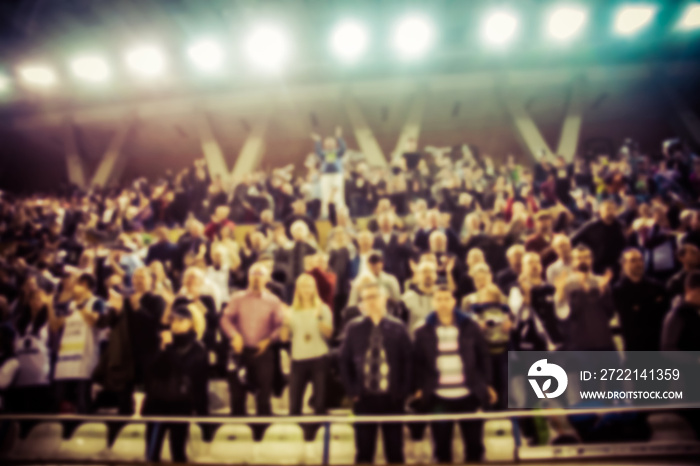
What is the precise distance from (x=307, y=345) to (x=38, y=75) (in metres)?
15.9

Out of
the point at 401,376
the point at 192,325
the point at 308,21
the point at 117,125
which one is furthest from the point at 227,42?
the point at 401,376

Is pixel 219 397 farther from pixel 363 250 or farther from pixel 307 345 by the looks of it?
pixel 363 250

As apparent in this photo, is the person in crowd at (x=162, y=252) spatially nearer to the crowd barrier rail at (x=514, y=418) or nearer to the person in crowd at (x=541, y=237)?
the crowd barrier rail at (x=514, y=418)

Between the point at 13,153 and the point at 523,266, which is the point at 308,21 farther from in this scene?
the point at 13,153

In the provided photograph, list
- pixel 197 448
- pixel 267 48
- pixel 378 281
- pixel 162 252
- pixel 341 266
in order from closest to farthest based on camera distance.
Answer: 1. pixel 197 448
2. pixel 378 281
3. pixel 341 266
4. pixel 162 252
5. pixel 267 48

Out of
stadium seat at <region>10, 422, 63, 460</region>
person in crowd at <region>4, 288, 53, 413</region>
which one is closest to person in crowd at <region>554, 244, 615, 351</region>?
stadium seat at <region>10, 422, 63, 460</region>

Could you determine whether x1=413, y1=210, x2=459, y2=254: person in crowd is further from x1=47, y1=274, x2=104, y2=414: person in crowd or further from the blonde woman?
x1=47, y1=274, x2=104, y2=414: person in crowd

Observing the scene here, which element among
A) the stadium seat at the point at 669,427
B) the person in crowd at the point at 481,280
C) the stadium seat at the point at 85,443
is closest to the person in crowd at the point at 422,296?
the person in crowd at the point at 481,280

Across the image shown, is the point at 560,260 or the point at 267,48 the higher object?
the point at 267,48

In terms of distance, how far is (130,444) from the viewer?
3.68m

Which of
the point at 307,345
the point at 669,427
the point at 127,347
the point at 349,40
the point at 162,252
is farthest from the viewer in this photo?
the point at 349,40

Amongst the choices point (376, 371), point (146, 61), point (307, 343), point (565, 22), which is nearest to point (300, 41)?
point (146, 61)

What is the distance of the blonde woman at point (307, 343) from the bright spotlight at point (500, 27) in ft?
37.7

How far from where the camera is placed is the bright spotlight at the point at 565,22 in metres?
11.2
